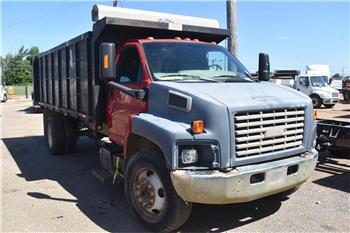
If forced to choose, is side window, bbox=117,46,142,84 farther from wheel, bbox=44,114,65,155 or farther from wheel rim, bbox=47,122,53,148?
wheel rim, bbox=47,122,53,148

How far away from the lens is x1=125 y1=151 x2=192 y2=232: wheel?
4656 millimetres

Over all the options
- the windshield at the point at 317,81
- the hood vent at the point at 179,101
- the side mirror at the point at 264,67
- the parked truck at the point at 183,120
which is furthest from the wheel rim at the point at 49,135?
the windshield at the point at 317,81

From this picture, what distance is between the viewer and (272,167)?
4.64 m

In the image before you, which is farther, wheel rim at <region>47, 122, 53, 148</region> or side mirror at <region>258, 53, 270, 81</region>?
wheel rim at <region>47, 122, 53, 148</region>

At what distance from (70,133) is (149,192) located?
5.37 metres

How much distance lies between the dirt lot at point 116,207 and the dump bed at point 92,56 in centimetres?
121

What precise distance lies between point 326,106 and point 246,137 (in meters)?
23.2

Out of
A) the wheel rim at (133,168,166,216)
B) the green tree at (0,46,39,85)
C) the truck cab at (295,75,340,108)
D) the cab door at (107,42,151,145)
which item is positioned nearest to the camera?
the wheel rim at (133,168,166,216)

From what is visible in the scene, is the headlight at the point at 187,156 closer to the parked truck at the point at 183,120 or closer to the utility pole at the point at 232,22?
the parked truck at the point at 183,120

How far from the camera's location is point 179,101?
476 cm

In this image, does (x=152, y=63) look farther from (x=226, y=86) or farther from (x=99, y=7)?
(x=99, y=7)

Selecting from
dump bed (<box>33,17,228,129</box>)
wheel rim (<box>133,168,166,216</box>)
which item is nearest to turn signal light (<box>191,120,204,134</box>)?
wheel rim (<box>133,168,166,216</box>)

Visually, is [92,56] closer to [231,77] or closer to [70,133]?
[231,77]

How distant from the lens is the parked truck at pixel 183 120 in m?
4.43
